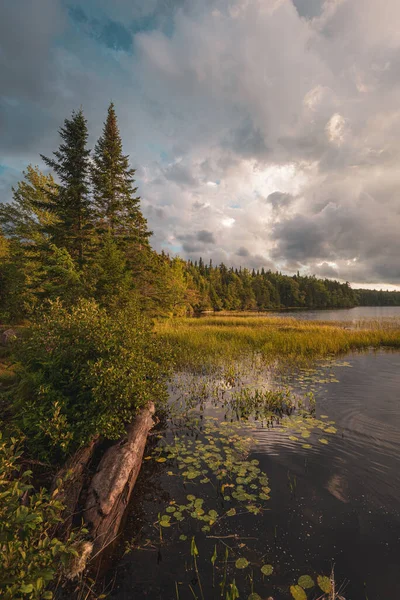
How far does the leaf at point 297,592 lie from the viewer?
3348mm

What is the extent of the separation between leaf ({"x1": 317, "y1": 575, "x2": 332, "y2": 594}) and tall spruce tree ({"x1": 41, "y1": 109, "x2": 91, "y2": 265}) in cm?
1932

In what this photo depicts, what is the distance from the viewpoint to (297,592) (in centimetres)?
342

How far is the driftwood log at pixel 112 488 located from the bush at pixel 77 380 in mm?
401

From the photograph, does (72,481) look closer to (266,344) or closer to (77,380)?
(77,380)

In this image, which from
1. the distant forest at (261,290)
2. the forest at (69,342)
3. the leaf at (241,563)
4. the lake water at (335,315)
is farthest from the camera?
the distant forest at (261,290)

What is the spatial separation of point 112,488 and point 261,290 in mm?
128345

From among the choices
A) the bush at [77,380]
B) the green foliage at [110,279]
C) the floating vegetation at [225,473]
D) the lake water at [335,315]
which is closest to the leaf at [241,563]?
the floating vegetation at [225,473]

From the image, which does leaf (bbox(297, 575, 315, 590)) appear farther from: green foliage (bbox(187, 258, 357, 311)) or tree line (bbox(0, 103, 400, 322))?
green foliage (bbox(187, 258, 357, 311))

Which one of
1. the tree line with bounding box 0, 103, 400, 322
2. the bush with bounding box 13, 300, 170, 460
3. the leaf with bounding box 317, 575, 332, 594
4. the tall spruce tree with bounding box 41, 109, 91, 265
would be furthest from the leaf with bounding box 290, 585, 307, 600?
the tall spruce tree with bounding box 41, 109, 91, 265

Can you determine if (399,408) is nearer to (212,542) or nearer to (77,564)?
(212,542)

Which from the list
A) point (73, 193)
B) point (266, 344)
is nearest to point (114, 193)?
point (73, 193)

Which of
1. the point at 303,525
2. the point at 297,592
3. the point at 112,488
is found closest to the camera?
the point at 297,592

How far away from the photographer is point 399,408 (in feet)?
31.3

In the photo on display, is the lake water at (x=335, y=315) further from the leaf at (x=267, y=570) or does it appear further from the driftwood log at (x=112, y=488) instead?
the leaf at (x=267, y=570)
